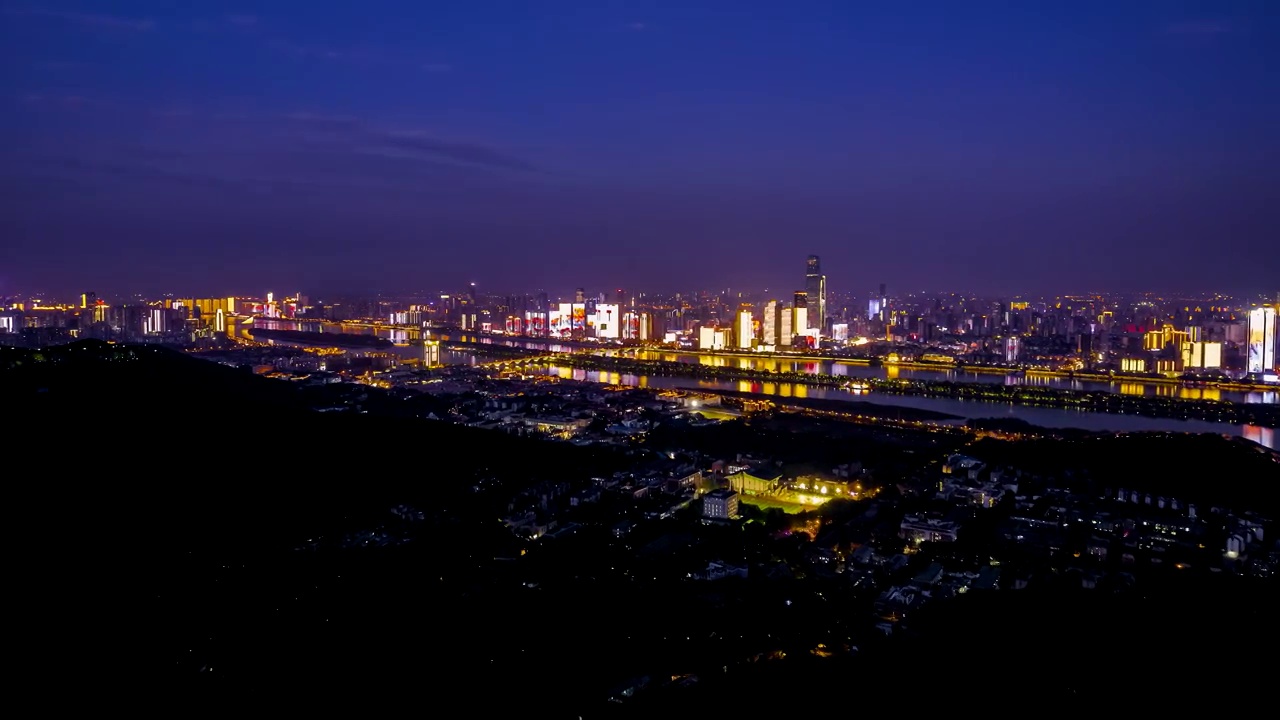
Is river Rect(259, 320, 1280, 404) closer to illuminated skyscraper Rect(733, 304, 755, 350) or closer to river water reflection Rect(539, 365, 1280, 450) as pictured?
illuminated skyscraper Rect(733, 304, 755, 350)

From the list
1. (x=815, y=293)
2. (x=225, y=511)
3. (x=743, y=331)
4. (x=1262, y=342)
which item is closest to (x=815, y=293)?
(x=815, y=293)

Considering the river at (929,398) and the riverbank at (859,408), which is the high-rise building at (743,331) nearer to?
the river at (929,398)

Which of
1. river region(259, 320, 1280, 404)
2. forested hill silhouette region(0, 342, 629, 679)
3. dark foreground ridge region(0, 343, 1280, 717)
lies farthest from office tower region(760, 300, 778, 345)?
dark foreground ridge region(0, 343, 1280, 717)

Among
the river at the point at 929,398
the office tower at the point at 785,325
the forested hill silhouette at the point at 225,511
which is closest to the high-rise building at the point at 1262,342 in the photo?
the river at the point at 929,398

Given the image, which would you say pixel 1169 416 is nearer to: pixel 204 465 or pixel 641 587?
pixel 641 587

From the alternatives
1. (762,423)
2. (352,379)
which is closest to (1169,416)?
(762,423)

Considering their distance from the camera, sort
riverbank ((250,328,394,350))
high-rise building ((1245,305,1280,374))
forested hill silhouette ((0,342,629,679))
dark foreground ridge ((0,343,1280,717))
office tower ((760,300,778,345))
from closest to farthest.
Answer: dark foreground ridge ((0,343,1280,717)) → forested hill silhouette ((0,342,629,679)) → high-rise building ((1245,305,1280,374)) → riverbank ((250,328,394,350)) → office tower ((760,300,778,345))
